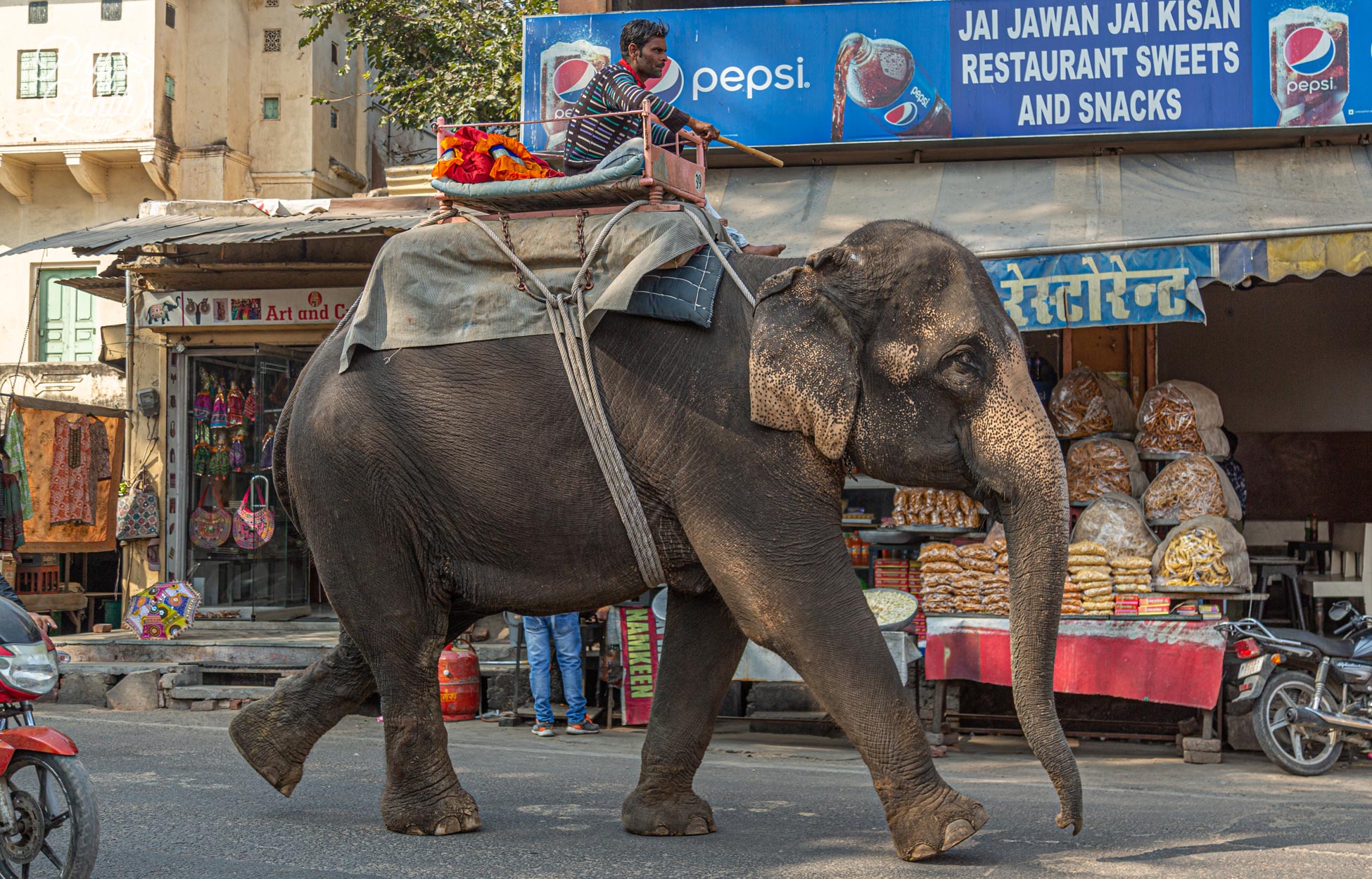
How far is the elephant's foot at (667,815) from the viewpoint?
495cm

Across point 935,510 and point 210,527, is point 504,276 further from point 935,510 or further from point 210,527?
point 210,527

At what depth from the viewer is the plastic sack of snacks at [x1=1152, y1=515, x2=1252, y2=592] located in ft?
24.7

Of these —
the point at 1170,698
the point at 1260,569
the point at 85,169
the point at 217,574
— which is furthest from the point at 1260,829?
the point at 85,169

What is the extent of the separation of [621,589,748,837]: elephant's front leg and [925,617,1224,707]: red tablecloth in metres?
2.80

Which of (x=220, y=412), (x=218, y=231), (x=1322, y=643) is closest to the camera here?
(x=1322, y=643)

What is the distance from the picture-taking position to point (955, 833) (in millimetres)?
4180

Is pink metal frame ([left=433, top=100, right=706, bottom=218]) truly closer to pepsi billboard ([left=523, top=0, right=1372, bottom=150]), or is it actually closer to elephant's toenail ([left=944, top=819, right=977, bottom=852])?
elephant's toenail ([left=944, top=819, right=977, bottom=852])

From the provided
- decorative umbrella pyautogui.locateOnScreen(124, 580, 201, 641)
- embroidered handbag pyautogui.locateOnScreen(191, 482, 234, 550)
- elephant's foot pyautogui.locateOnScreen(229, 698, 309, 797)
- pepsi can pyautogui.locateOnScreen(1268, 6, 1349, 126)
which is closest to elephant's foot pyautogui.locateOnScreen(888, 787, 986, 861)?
elephant's foot pyautogui.locateOnScreen(229, 698, 309, 797)

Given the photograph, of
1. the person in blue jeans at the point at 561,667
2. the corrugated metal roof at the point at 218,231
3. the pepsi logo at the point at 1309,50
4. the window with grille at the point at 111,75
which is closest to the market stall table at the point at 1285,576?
the pepsi logo at the point at 1309,50

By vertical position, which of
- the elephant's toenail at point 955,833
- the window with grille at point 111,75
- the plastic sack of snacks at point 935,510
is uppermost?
the window with grille at point 111,75

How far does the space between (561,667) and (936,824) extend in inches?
189

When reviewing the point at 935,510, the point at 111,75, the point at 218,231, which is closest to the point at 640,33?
the point at 935,510

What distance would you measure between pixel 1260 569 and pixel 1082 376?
2.15 m

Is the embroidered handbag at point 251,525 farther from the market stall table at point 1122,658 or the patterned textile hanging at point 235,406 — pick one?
the market stall table at point 1122,658
